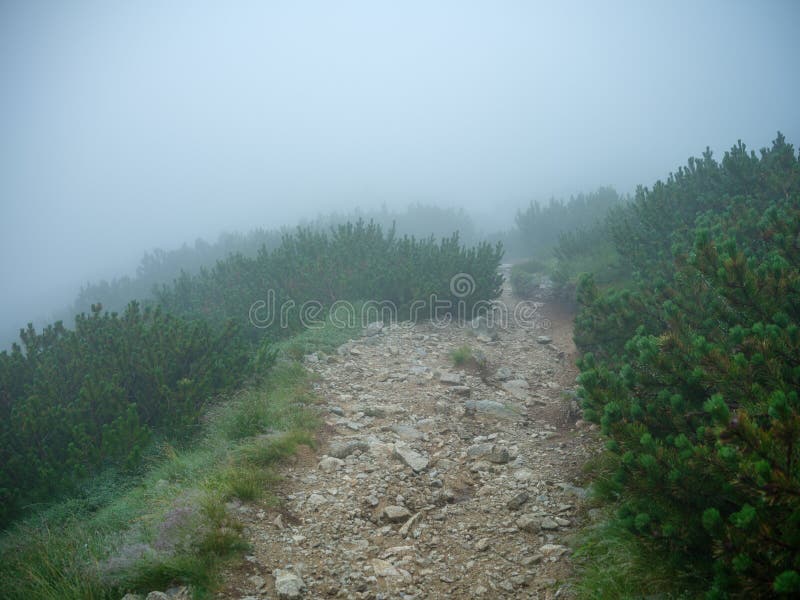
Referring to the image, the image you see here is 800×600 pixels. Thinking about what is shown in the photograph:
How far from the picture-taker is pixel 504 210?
3497 centimetres

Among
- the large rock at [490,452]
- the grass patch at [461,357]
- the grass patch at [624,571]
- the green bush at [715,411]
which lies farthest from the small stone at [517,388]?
the grass patch at [624,571]

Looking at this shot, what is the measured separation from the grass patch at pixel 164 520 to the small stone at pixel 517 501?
2.19m

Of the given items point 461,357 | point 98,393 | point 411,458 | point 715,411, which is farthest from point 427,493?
point 98,393

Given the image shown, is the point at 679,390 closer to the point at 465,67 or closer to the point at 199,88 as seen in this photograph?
the point at 199,88

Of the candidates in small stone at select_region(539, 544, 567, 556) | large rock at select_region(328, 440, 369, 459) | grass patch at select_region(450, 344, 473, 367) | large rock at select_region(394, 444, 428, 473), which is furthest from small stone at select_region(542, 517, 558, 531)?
grass patch at select_region(450, 344, 473, 367)

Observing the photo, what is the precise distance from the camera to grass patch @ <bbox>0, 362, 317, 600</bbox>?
2947mm

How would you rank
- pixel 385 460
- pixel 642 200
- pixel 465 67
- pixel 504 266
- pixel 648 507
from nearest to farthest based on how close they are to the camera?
pixel 648 507, pixel 385 460, pixel 642 200, pixel 504 266, pixel 465 67

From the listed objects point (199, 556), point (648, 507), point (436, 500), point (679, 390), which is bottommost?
point (436, 500)

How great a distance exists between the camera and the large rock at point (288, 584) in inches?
114

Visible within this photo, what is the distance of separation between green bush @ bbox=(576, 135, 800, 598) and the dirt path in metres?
0.84

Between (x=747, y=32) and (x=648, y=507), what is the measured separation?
10860 centimetres

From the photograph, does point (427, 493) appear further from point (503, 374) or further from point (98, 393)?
point (98, 393)

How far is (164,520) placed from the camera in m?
3.40

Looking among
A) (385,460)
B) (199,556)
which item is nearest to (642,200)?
(385,460)
